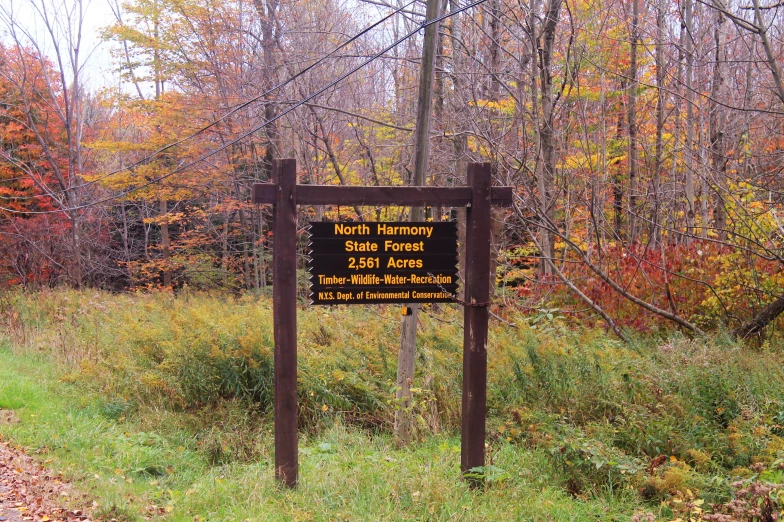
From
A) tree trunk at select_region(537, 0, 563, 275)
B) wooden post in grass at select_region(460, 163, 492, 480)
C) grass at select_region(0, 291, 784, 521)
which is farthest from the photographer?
tree trunk at select_region(537, 0, 563, 275)

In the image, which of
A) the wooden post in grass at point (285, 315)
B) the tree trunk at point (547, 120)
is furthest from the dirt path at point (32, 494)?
the tree trunk at point (547, 120)

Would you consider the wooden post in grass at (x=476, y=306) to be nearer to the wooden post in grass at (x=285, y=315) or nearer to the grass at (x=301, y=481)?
the grass at (x=301, y=481)

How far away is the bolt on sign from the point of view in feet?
16.8

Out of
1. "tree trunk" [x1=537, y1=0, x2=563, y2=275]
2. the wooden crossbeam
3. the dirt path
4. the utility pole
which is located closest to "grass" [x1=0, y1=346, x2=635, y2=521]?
the dirt path

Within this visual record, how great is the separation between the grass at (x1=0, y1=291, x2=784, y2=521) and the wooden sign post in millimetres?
425

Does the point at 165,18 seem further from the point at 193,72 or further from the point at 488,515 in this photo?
the point at 488,515

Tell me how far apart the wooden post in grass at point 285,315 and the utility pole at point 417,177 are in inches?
74.1

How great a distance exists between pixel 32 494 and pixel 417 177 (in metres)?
4.80

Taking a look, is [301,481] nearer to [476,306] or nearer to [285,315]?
[285,315]

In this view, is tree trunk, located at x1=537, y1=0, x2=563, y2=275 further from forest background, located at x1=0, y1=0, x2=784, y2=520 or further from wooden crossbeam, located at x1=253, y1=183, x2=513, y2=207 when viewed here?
wooden crossbeam, located at x1=253, y1=183, x2=513, y2=207

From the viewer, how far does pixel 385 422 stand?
25.1 feet

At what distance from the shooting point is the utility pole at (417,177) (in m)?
6.96

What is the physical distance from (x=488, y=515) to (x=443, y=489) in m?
0.47

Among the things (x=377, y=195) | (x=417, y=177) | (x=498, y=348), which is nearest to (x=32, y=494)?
(x=377, y=195)
